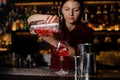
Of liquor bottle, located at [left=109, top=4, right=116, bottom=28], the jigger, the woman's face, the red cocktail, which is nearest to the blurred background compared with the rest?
liquor bottle, located at [left=109, top=4, right=116, bottom=28]

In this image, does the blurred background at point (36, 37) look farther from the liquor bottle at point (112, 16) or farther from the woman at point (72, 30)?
the woman at point (72, 30)

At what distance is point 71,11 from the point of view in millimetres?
4160

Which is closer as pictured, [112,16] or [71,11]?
[71,11]

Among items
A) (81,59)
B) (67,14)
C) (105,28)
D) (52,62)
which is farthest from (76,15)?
(81,59)

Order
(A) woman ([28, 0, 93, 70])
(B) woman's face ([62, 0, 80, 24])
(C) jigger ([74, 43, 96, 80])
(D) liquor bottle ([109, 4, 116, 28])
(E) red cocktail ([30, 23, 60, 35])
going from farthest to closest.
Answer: (D) liquor bottle ([109, 4, 116, 28]), (B) woman's face ([62, 0, 80, 24]), (A) woman ([28, 0, 93, 70]), (E) red cocktail ([30, 23, 60, 35]), (C) jigger ([74, 43, 96, 80])

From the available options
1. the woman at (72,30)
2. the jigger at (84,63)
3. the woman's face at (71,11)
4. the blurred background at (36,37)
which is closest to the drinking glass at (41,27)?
the woman at (72,30)

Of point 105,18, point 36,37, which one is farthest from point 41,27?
point 105,18

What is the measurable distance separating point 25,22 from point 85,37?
140 cm

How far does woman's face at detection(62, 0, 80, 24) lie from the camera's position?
13.6 feet

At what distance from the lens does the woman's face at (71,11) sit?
414 centimetres

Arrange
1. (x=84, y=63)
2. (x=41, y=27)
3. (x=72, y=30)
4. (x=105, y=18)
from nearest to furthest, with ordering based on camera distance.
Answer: (x=84, y=63) → (x=41, y=27) → (x=72, y=30) → (x=105, y=18)

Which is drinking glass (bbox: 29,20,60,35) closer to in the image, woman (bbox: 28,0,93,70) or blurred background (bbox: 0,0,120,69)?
woman (bbox: 28,0,93,70)

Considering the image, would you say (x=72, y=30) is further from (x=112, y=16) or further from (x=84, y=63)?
(x=84, y=63)

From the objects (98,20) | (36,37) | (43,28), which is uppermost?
(43,28)
